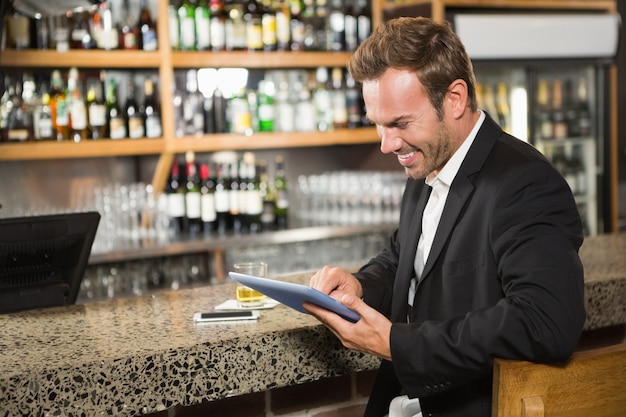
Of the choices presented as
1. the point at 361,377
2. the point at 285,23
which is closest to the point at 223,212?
the point at 285,23

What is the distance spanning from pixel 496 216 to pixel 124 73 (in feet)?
10.0

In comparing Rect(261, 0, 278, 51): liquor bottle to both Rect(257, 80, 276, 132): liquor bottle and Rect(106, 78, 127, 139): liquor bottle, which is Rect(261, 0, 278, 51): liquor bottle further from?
Rect(106, 78, 127, 139): liquor bottle

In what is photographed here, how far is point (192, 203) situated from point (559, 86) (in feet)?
8.10

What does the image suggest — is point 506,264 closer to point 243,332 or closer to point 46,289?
point 243,332

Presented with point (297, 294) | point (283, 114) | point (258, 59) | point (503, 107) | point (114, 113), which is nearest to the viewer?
point (297, 294)

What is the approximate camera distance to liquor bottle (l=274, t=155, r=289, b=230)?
453cm

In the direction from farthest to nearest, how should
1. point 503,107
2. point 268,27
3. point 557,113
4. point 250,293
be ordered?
point 557,113 → point 503,107 → point 268,27 → point 250,293

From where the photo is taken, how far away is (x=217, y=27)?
13.8ft

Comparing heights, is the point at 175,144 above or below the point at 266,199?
above

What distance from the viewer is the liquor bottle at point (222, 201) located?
4277mm

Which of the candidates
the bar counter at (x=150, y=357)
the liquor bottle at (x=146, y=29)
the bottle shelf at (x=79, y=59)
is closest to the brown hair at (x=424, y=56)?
the bar counter at (x=150, y=357)

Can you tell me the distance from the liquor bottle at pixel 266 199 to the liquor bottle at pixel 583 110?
2.03 m

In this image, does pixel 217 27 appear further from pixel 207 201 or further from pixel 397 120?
pixel 397 120

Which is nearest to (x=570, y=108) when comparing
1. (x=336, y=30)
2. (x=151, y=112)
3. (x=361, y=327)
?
(x=336, y=30)
